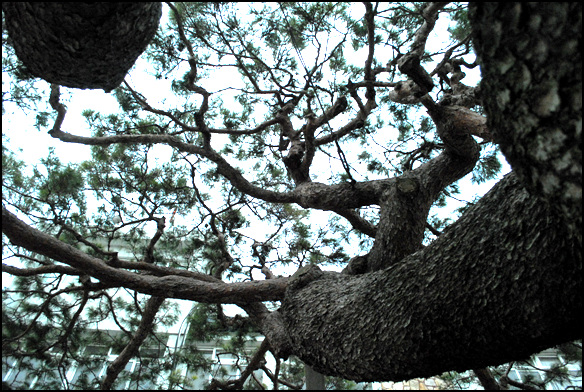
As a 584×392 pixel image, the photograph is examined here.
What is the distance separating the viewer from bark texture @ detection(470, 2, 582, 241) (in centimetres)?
44

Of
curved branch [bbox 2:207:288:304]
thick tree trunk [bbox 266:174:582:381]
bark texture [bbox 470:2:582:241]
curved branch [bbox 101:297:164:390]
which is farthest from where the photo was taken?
curved branch [bbox 101:297:164:390]

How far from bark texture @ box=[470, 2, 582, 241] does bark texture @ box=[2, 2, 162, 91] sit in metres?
0.61

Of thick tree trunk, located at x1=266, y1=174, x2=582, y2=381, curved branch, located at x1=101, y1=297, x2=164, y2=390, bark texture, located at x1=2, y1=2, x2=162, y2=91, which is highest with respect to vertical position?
bark texture, located at x1=2, y1=2, x2=162, y2=91

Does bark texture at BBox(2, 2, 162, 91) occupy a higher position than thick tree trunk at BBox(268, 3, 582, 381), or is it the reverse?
bark texture at BBox(2, 2, 162, 91)

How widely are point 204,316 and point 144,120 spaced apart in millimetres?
1384

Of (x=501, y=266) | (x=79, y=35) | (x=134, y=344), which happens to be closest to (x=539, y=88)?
(x=501, y=266)

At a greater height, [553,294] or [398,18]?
[398,18]

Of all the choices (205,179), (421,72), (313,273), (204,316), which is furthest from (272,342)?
(205,179)

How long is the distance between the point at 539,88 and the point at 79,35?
0.77m

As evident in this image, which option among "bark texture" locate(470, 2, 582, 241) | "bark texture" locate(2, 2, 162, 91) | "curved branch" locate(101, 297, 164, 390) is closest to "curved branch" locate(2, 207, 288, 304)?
"curved branch" locate(101, 297, 164, 390)

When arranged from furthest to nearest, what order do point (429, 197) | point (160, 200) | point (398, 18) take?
point (160, 200) < point (398, 18) < point (429, 197)

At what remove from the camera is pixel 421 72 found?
127cm

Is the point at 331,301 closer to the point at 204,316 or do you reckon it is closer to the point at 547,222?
the point at 547,222

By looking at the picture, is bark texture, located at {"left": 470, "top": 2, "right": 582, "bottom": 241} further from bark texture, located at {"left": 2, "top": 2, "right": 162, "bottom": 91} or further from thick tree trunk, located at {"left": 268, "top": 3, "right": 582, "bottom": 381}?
bark texture, located at {"left": 2, "top": 2, "right": 162, "bottom": 91}
